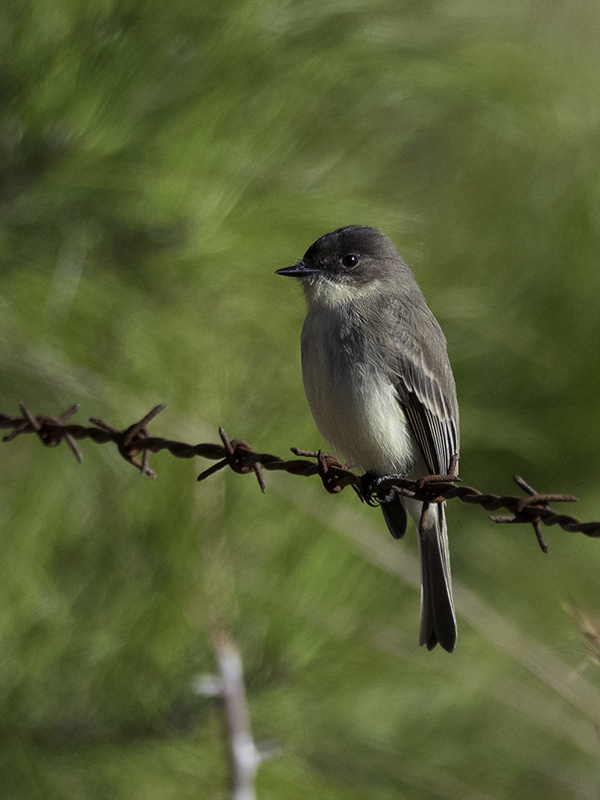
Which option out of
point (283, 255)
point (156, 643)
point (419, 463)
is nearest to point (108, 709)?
point (156, 643)

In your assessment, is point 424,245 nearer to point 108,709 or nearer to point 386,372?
point 386,372

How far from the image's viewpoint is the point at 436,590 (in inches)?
105

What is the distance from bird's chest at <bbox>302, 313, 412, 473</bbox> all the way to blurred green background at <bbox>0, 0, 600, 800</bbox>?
527 mm

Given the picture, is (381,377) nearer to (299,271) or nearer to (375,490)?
(375,490)

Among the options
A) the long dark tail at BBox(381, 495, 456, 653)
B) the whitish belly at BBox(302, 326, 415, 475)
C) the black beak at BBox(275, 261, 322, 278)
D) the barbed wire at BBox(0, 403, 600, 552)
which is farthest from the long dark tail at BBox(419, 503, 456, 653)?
the black beak at BBox(275, 261, 322, 278)

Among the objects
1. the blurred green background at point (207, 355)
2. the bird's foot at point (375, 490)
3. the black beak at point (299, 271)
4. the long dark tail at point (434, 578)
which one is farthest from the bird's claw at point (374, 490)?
the black beak at point (299, 271)

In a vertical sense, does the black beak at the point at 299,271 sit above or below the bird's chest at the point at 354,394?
above

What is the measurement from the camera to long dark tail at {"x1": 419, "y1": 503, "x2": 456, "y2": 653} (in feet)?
8.42

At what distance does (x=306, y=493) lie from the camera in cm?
317

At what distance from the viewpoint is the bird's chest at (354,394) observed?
96.0 inches

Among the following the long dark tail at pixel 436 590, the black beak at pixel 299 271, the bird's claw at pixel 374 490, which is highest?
the black beak at pixel 299 271

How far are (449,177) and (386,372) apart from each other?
78.2 inches

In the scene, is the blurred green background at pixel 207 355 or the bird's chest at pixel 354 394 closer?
the bird's chest at pixel 354 394

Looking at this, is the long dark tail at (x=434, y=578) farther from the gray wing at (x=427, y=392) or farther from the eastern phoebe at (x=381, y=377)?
the gray wing at (x=427, y=392)
